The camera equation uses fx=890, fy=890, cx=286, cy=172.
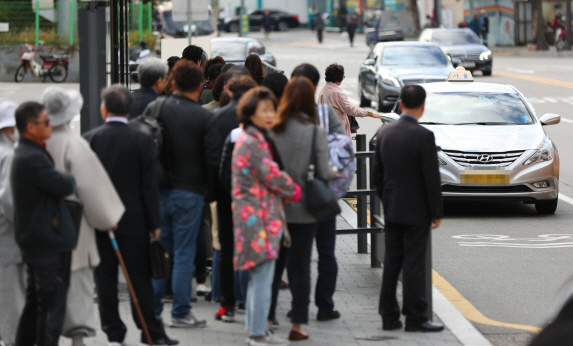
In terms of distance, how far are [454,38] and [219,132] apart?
87.1 ft

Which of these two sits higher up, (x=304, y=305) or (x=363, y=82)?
(x=363, y=82)

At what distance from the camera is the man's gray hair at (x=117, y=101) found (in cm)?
524

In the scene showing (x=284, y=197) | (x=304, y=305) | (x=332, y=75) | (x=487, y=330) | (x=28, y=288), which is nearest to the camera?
(x=28, y=288)

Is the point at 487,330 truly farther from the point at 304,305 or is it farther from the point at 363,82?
the point at 363,82

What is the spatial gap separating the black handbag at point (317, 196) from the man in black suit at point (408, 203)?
0.60m

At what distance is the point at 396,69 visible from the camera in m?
20.8

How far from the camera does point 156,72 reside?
6.24 metres

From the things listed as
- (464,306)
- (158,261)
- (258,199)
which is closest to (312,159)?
(258,199)

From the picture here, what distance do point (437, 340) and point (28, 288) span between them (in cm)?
258

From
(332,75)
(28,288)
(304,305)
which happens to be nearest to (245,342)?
(304,305)

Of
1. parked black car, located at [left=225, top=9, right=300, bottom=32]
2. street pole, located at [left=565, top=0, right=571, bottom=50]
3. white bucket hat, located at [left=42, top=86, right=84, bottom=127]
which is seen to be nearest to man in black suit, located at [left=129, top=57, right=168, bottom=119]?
white bucket hat, located at [left=42, top=86, right=84, bottom=127]

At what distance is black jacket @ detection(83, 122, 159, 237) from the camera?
5.21 m

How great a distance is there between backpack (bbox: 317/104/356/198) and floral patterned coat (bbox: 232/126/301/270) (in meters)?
0.64

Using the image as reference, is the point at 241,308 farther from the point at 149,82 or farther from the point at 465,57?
the point at 465,57
